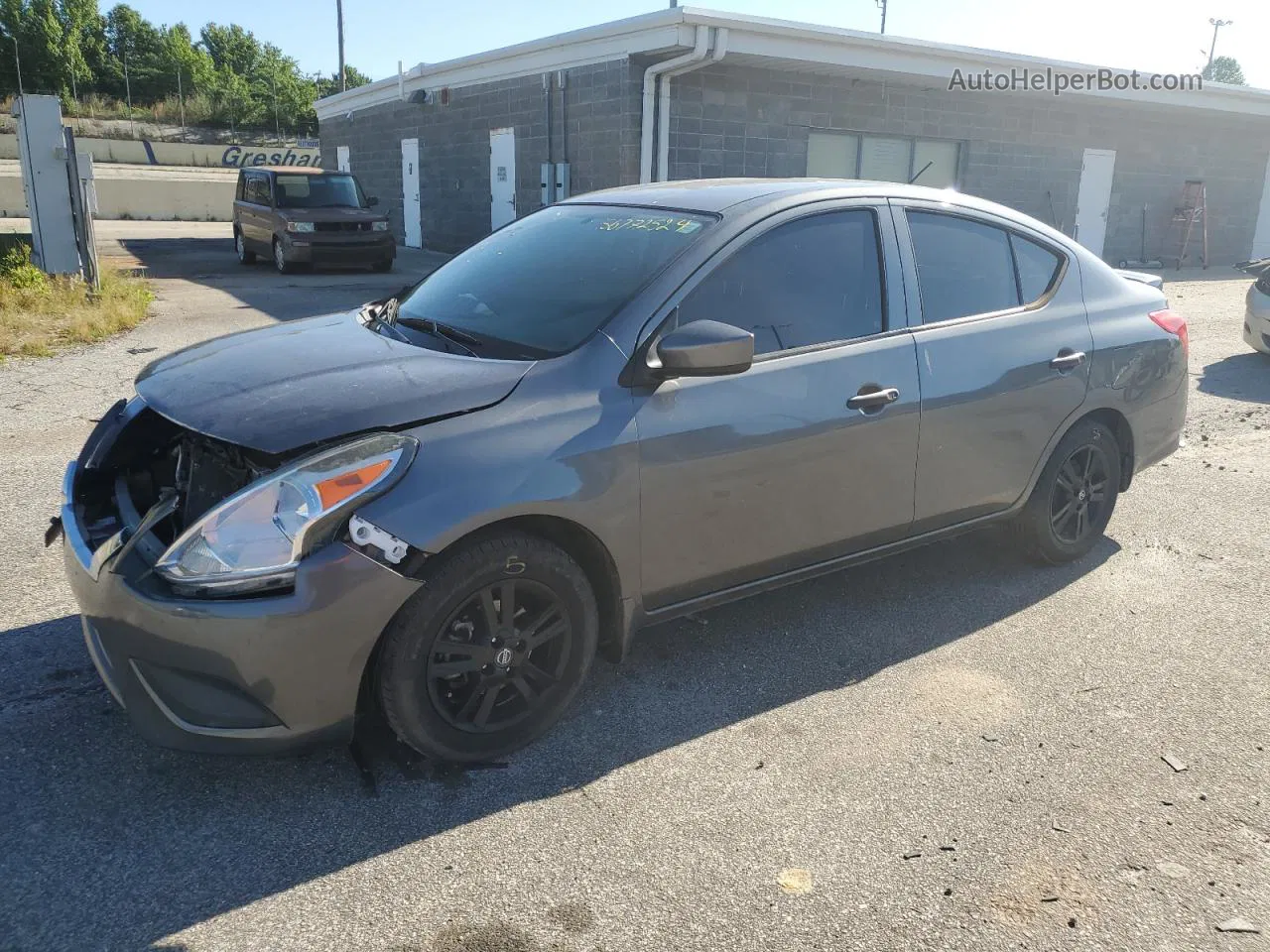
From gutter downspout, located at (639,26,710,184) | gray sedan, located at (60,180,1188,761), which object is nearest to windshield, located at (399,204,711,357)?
gray sedan, located at (60,180,1188,761)

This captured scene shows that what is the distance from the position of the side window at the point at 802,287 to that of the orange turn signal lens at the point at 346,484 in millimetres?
1158

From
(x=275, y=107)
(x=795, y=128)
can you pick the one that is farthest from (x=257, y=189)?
(x=275, y=107)

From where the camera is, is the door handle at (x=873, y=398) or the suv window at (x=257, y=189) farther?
the suv window at (x=257, y=189)

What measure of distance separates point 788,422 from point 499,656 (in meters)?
1.27

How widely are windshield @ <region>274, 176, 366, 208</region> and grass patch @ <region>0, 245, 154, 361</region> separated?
4.05 meters

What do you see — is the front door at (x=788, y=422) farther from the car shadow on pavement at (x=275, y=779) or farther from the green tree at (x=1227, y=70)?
the green tree at (x=1227, y=70)

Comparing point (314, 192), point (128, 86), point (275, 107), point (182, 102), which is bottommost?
point (314, 192)

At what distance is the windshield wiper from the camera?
341cm

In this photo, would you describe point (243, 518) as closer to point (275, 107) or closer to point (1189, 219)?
point (1189, 219)

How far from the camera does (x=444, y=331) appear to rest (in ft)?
11.7

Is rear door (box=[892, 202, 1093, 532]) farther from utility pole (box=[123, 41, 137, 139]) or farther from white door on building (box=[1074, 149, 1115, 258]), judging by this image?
utility pole (box=[123, 41, 137, 139])

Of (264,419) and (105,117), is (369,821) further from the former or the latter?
(105,117)

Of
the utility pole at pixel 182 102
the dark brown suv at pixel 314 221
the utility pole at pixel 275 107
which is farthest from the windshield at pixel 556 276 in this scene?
the utility pole at pixel 182 102

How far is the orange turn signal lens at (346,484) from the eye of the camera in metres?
2.63
